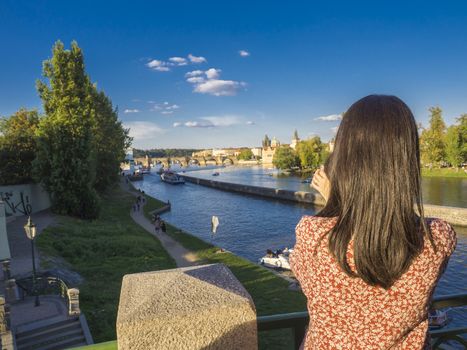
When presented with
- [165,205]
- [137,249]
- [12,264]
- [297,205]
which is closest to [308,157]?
[297,205]

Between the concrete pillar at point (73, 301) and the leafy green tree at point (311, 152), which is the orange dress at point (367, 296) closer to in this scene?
the concrete pillar at point (73, 301)

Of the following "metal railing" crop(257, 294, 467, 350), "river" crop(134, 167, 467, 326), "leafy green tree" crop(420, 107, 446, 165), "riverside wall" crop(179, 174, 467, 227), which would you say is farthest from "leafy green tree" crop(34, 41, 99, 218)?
"leafy green tree" crop(420, 107, 446, 165)

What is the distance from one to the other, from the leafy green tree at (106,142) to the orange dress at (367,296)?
36.1m

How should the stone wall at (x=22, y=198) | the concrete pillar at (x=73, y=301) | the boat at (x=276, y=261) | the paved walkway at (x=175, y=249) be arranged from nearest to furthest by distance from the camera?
the concrete pillar at (x=73, y=301) → the boat at (x=276, y=261) → the paved walkway at (x=175, y=249) → the stone wall at (x=22, y=198)

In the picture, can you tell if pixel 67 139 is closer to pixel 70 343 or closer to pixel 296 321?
pixel 70 343

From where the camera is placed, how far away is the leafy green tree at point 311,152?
91.2 metres

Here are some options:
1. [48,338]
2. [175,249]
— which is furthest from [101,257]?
[48,338]

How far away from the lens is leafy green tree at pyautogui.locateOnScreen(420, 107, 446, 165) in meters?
65.5

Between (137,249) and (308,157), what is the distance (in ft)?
253

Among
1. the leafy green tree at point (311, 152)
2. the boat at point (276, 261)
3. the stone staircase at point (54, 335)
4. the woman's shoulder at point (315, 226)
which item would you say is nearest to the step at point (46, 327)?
the stone staircase at point (54, 335)

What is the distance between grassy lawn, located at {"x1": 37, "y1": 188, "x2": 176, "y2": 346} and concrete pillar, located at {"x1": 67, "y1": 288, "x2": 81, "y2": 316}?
1.99ft

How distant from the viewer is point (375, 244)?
1.18 meters

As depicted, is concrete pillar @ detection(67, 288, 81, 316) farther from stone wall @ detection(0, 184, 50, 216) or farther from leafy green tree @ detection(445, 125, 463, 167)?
leafy green tree @ detection(445, 125, 463, 167)

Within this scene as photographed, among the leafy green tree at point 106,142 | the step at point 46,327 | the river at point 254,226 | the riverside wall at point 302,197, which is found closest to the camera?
the step at point 46,327
